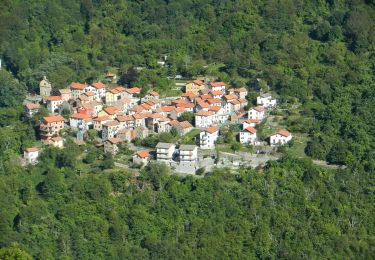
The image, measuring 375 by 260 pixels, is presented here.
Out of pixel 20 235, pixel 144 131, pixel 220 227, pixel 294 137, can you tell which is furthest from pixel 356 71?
pixel 20 235

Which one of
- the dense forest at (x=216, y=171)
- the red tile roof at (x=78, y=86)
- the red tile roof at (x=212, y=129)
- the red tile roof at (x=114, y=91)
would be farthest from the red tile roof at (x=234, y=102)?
the red tile roof at (x=78, y=86)

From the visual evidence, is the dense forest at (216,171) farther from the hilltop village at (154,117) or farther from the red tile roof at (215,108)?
the red tile roof at (215,108)

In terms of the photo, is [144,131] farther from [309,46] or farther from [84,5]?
[84,5]

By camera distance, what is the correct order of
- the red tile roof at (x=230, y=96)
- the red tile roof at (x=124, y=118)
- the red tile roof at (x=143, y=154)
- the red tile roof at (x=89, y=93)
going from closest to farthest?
the red tile roof at (x=143, y=154) < the red tile roof at (x=124, y=118) < the red tile roof at (x=230, y=96) < the red tile roof at (x=89, y=93)

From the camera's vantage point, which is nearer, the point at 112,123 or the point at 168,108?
the point at 112,123

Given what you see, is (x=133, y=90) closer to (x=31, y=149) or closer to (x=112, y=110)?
(x=112, y=110)

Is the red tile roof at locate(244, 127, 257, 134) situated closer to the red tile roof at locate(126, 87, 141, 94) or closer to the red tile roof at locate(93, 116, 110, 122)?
the red tile roof at locate(93, 116, 110, 122)

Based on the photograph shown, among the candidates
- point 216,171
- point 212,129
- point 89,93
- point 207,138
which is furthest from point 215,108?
point 89,93
